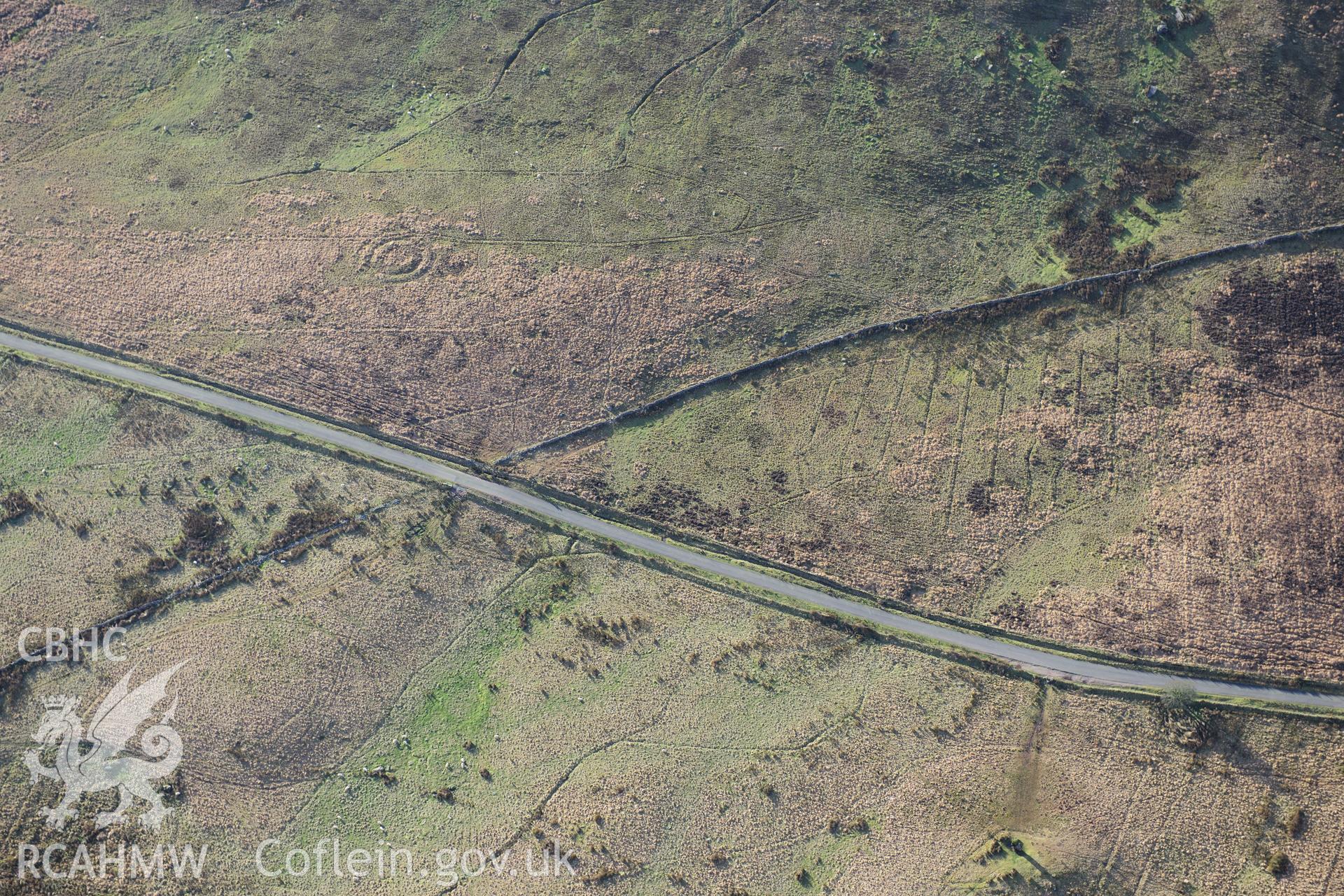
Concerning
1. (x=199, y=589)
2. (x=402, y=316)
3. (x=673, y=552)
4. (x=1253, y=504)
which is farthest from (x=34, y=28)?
(x=1253, y=504)

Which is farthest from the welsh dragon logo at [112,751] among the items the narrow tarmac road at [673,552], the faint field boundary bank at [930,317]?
the faint field boundary bank at [930,317]

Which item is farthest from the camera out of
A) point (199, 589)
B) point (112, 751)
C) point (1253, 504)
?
point (199, 589)

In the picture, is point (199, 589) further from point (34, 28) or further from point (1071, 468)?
point (1071, 468)

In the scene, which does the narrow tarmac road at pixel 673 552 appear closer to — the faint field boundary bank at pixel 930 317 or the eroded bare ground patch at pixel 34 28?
the faint field boundary bank at pixel 930 317

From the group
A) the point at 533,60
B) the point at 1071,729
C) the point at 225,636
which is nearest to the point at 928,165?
the point at 533,60

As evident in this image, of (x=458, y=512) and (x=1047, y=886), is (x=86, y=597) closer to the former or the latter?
(x=458, y=512)
